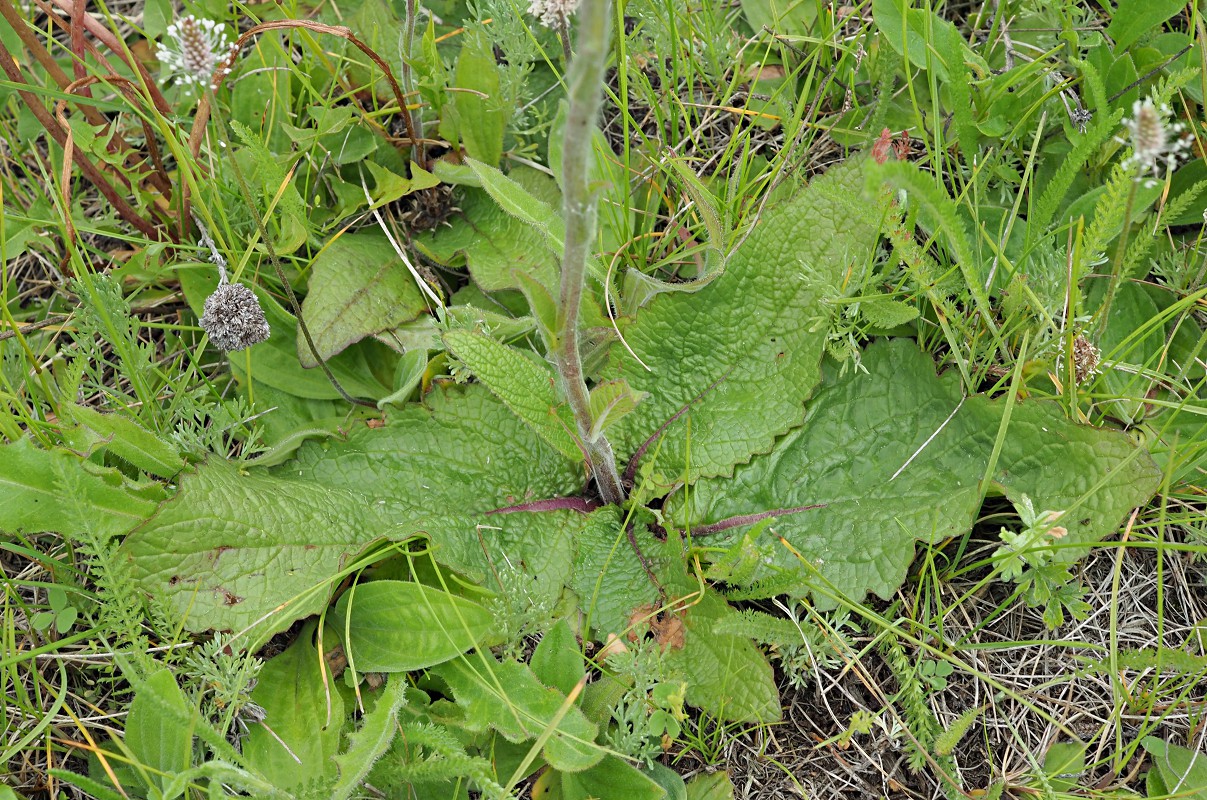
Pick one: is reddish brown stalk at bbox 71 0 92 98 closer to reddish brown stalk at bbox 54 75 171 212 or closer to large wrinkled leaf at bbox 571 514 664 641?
reddish brown stalk at bbox 54 75 171 212

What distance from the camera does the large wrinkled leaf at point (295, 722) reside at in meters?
2.11

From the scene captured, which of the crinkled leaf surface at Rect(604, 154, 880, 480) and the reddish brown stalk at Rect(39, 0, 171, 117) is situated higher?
the reddish brown stalk at Rect(39, 0, 171, 117)

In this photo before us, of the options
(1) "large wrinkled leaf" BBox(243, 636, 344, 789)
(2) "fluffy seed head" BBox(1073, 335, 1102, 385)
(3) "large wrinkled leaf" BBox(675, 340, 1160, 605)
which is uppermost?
(2) "fluffy seed head" BBox(1073, 335, 1102, 385)

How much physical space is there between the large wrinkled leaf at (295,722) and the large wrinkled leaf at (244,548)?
0.16 metres

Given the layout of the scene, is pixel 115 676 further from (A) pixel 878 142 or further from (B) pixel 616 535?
(A) pixel 878 142

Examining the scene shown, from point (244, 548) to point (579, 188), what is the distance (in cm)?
130

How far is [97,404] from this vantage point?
2.72 meters

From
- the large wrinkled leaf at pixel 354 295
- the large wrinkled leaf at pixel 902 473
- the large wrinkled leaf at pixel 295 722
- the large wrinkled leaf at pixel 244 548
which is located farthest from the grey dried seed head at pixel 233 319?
the large wrinkled leaf at pixel 902 473

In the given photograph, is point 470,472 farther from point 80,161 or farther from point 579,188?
point 80,161

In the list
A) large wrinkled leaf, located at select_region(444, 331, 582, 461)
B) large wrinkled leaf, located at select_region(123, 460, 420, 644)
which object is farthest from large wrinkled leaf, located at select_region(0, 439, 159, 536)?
large wrinkled leaf, located at select_region(444, 331, 582, 461)

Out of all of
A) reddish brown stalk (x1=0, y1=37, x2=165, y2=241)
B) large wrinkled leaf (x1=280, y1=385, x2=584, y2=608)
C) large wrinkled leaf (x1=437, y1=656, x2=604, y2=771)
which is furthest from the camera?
reddish brown stalk (x1=0, y1=37, x2=165, y2=241)

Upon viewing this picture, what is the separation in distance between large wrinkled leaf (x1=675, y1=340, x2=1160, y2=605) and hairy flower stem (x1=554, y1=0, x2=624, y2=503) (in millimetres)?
528

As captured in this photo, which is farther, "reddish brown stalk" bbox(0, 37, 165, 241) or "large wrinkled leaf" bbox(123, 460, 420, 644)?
"reddish brown stalk" bbox(0, 37, 165, 241)

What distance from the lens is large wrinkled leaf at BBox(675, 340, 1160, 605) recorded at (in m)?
2.09
